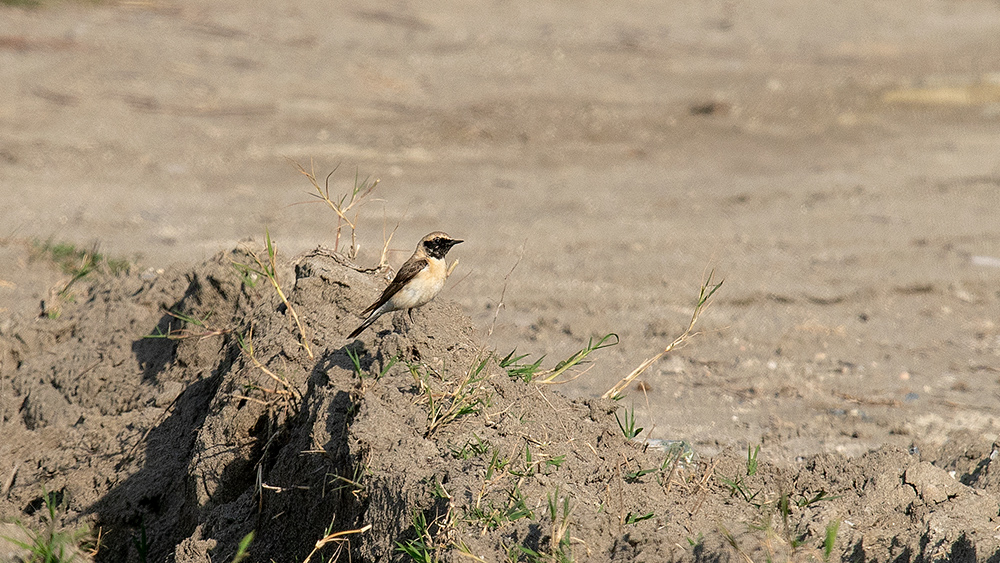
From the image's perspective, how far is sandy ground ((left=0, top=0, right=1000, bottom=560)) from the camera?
6699mm

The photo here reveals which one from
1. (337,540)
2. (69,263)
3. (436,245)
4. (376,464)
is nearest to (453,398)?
(376,464)

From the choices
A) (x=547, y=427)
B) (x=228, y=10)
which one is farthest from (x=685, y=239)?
(x=228, y=10)

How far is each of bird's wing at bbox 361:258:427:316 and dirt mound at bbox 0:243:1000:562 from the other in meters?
0.16

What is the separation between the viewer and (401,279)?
4410mm

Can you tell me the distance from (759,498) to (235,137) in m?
8.45

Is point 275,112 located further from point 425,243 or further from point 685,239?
point 425,243

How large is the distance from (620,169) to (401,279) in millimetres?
7039

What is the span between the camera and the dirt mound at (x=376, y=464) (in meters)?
3.44

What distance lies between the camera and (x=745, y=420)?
5770 mm

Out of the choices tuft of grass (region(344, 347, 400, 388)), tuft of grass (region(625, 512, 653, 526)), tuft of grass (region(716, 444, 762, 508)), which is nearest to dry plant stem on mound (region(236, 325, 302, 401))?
tuft of grass (region(344, 347, 400, 388))

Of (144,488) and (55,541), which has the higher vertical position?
(55,541)

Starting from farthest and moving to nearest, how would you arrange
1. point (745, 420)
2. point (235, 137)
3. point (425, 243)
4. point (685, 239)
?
point (235, 137) < point (685, 239) < point (745, 420) < point (425, 243)

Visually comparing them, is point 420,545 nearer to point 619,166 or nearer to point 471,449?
point 471,449

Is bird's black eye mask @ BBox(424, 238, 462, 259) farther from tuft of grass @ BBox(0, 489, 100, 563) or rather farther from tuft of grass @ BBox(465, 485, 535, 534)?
tuft of grass @ BBox(0, 489, 100, 563)
